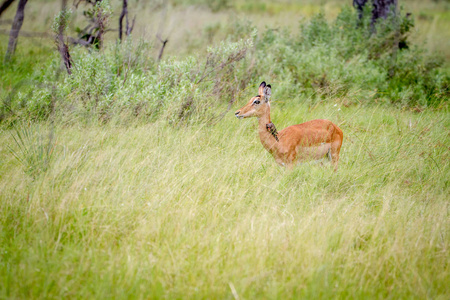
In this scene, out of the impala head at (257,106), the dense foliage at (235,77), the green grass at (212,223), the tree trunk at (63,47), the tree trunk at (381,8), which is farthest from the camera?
the tree trunk at (381,8)

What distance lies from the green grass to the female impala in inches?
7.8

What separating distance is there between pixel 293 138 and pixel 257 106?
59cm

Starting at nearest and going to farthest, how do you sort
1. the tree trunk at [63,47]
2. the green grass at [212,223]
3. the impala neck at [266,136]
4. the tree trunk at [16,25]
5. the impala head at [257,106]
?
the green grass at [212,223] < the impala neck at [266,136] < the impala head at [257,106] < the tree trunk at [63,47] < the tree trunk at [16,25]

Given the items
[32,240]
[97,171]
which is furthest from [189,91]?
[32,240]

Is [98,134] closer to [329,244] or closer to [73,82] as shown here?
[73,82]

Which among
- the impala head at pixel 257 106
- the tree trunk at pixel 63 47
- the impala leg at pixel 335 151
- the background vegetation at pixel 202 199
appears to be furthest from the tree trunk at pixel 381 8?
the tree trunk at pixel 63 47

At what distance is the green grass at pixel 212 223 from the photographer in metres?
2.61

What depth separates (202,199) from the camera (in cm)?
368

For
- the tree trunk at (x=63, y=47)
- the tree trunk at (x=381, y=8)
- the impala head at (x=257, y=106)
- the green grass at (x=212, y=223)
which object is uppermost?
the tree trunk at (x=381, y=8)

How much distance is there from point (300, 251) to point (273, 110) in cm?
392

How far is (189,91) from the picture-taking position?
585 cm

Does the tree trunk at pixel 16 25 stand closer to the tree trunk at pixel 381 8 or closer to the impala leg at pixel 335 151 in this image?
the impala leg at pixel 335 151

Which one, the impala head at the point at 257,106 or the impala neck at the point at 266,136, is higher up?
the impala head at the point at 257,106

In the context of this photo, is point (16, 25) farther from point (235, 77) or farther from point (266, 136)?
point (266, 136)
